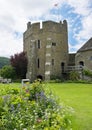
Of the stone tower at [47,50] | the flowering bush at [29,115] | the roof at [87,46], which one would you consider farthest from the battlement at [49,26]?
the flowering bush at [29,115]

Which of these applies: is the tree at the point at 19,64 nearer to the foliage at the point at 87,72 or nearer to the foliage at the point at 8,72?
the foliage at the point at 8,72

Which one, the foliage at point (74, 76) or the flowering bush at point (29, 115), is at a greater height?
the foliage at point (74, 76)


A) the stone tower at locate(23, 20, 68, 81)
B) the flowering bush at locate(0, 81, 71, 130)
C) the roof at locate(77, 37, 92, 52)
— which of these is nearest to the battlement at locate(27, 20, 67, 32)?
the stone tower at locate(23, 20, 68, 81)

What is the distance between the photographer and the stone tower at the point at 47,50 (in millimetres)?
52250

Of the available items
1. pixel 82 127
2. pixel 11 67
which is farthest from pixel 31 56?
pixel 82 127

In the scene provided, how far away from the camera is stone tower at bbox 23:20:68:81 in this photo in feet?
171

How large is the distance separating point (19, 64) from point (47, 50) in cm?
596

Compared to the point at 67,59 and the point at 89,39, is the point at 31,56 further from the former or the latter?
the point at 89,39

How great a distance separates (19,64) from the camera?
179ft

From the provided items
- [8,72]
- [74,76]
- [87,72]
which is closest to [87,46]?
[87,72]

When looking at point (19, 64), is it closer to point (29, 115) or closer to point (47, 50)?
point (47, 50)

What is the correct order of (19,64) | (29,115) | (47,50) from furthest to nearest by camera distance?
(19,64) → (47,50) → (29,115)

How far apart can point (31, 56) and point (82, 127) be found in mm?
44989

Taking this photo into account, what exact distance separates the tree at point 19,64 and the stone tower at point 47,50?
3.04ft
